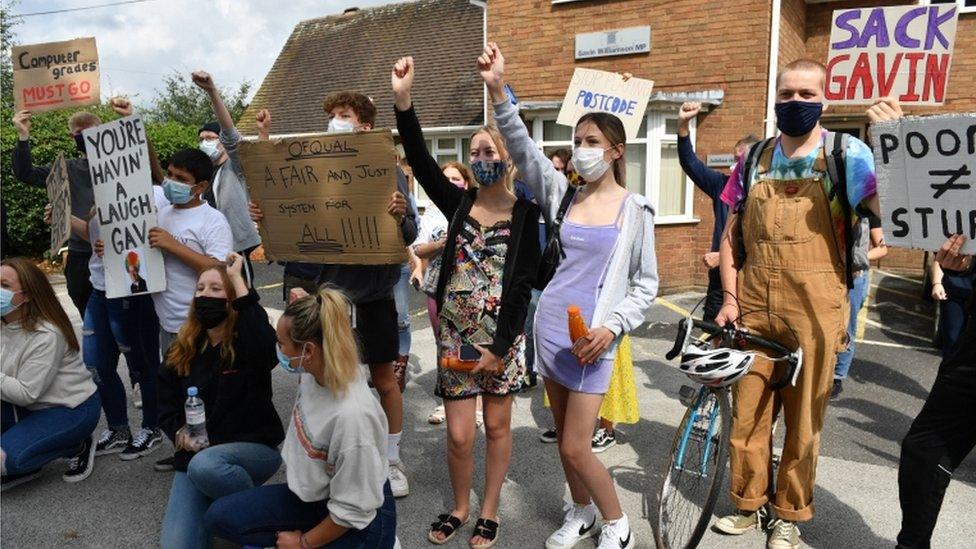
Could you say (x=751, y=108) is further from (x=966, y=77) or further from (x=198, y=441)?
(x=198, y=441)

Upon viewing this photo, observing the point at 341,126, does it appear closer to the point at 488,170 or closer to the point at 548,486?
the point at 488,170

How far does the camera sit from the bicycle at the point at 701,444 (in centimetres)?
292

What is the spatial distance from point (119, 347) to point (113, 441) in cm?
60

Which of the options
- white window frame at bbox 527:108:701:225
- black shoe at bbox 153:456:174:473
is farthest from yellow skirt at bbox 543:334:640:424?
white window frame at bbox 527:108:701:225

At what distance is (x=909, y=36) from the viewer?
12.7 feet

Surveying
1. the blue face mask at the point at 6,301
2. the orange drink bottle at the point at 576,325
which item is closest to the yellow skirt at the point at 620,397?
the orange drink bottle at the point at 576,325

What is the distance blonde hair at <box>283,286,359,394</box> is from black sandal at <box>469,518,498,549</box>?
3.61 ft

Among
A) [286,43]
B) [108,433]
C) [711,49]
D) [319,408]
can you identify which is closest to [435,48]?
[286,43]

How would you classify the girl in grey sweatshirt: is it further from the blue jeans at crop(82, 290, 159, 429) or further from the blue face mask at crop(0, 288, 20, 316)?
the blue jeans at crop(82, 290, 159, 429)

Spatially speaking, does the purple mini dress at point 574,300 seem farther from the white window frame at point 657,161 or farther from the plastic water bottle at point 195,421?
the white window frame at point 657,161

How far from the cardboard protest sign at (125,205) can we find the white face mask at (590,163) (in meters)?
Result: 2.43

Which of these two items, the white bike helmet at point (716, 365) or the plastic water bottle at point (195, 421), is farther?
the plastic water bottle at point (195, 421)

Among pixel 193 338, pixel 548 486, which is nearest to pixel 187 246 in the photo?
pixel 193 338

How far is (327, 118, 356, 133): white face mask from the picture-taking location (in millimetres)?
3859
